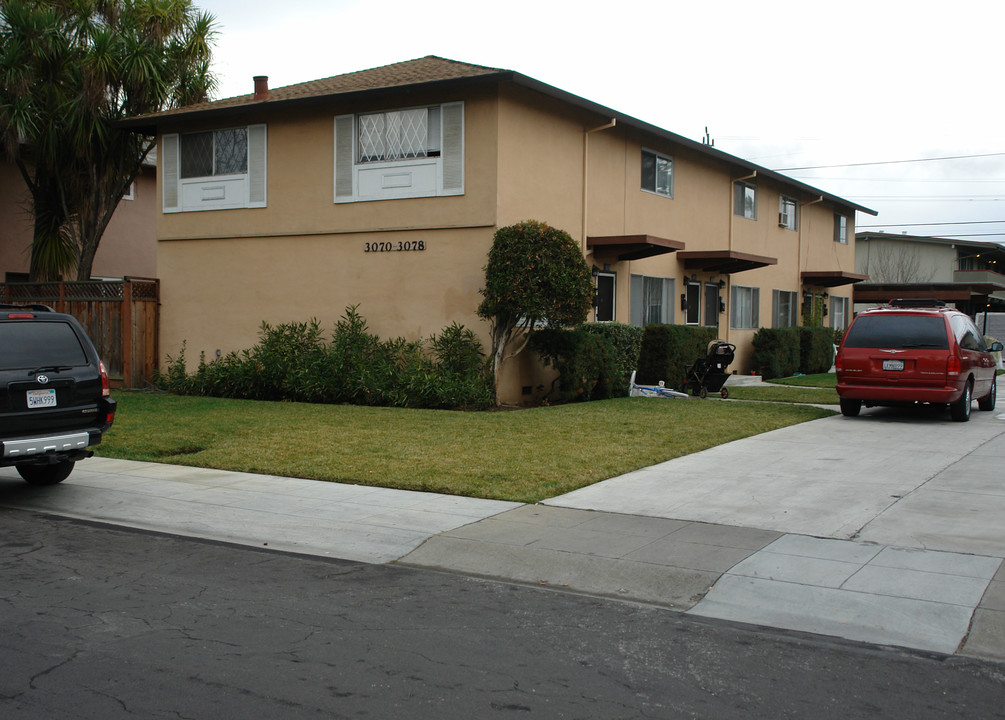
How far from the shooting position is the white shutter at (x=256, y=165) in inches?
738

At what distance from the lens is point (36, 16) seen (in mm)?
Answer: 19641

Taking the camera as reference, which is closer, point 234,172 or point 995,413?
point 995,413

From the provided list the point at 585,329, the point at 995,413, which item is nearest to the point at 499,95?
the point at 585,329

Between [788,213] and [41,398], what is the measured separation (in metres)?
24.3

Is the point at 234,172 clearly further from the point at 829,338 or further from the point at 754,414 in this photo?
the point at 829,338

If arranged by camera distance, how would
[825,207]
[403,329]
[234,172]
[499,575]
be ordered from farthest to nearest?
[825,207], [234,172], [403,329], [499,575]

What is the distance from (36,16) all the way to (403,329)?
10.3m

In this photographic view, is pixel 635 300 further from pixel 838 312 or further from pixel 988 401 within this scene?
pixel 838 312

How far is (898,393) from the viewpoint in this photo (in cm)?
1420

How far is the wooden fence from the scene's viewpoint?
19500 mm

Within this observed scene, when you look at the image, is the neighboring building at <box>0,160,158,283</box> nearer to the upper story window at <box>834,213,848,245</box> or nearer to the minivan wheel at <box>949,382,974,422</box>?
the minivan wheel at <box>949,382,974,422</box>

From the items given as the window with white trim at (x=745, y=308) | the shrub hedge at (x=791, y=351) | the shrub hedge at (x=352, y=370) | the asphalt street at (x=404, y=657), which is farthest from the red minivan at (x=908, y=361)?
the window with white trim at (x=745, y=308)

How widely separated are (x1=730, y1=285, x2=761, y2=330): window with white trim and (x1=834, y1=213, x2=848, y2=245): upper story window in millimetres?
7873

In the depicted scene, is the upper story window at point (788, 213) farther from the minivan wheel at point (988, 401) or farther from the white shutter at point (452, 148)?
the white shutter at point (452, 148)
